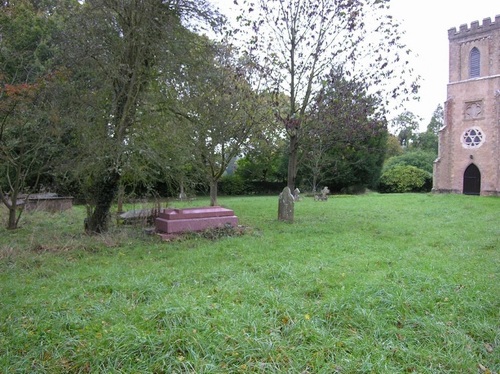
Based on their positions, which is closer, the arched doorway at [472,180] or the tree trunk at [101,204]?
the tree trunk at [101,204]

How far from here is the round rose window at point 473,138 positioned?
2236 cm

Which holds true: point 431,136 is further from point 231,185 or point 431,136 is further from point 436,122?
point 231,185

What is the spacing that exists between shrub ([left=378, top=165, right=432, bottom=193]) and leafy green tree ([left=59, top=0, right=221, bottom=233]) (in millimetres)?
27555

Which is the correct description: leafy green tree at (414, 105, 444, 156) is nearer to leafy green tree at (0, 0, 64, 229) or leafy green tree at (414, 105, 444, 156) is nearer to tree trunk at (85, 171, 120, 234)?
tree trunk at (85, 171, 120, 234)

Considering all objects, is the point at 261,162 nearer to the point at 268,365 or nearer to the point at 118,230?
the point at 118,230

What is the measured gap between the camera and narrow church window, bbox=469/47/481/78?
74.4 feet

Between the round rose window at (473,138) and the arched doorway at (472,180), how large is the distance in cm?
133

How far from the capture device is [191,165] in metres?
Answer: 9.48

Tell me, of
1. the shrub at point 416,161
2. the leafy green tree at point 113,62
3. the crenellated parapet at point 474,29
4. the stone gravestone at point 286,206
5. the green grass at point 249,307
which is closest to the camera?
the green grass at point 249,307

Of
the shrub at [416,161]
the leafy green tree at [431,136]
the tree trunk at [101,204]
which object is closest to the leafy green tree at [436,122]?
the leafy green tree at [431,136]

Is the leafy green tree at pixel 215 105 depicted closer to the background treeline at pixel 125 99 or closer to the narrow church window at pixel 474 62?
the background treeline at pixel 125 99

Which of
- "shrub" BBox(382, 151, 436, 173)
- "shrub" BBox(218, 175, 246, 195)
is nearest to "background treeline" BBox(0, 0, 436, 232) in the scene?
"shrub" BBox(218, 175, 246, 195)

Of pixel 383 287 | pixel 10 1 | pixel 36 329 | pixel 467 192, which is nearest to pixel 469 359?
pixel 383 287

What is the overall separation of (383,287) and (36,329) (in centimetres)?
358
